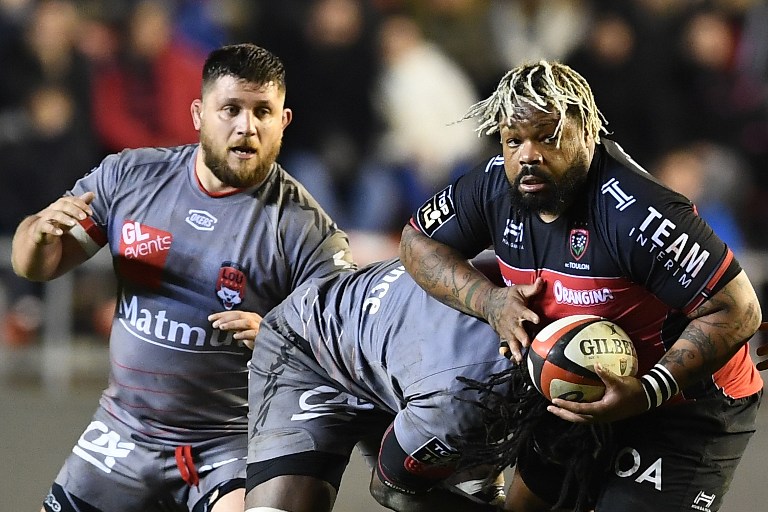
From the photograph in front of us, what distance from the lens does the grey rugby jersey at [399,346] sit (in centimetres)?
383

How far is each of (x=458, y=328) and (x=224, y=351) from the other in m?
0.91

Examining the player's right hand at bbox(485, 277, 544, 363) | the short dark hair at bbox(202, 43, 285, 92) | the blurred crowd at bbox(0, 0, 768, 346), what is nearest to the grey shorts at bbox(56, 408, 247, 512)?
the player's right hand at bbox(485, 277, 544, 363)

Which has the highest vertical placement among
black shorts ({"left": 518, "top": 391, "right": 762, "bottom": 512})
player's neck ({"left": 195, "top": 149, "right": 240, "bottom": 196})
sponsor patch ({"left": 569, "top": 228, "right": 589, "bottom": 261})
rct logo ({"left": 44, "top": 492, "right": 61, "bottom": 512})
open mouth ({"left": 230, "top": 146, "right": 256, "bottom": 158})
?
open mouth ({"left": 230, "top": 146, "right": 256, "bottom": 158})

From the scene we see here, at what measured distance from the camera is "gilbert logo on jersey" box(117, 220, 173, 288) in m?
4.43

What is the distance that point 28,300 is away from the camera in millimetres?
8633

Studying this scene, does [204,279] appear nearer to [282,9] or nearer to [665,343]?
[665,343]

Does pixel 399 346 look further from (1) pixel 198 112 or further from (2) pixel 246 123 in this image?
(1) pixel 198 112

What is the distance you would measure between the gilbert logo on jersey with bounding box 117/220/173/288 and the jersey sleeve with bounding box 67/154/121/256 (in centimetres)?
10

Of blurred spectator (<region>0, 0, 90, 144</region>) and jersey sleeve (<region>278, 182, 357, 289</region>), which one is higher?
blurred spectator (<region>0, 0, 90, 144</region>)

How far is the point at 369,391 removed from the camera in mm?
4184

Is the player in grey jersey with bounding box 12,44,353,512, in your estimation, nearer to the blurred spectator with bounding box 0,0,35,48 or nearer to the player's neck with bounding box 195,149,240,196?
the player's neck with bounding box 195,149,240,196

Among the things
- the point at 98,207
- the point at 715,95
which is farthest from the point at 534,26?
the point at 98,207

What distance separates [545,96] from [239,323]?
50.6 inches

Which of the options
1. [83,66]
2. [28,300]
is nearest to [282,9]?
[83,66]
